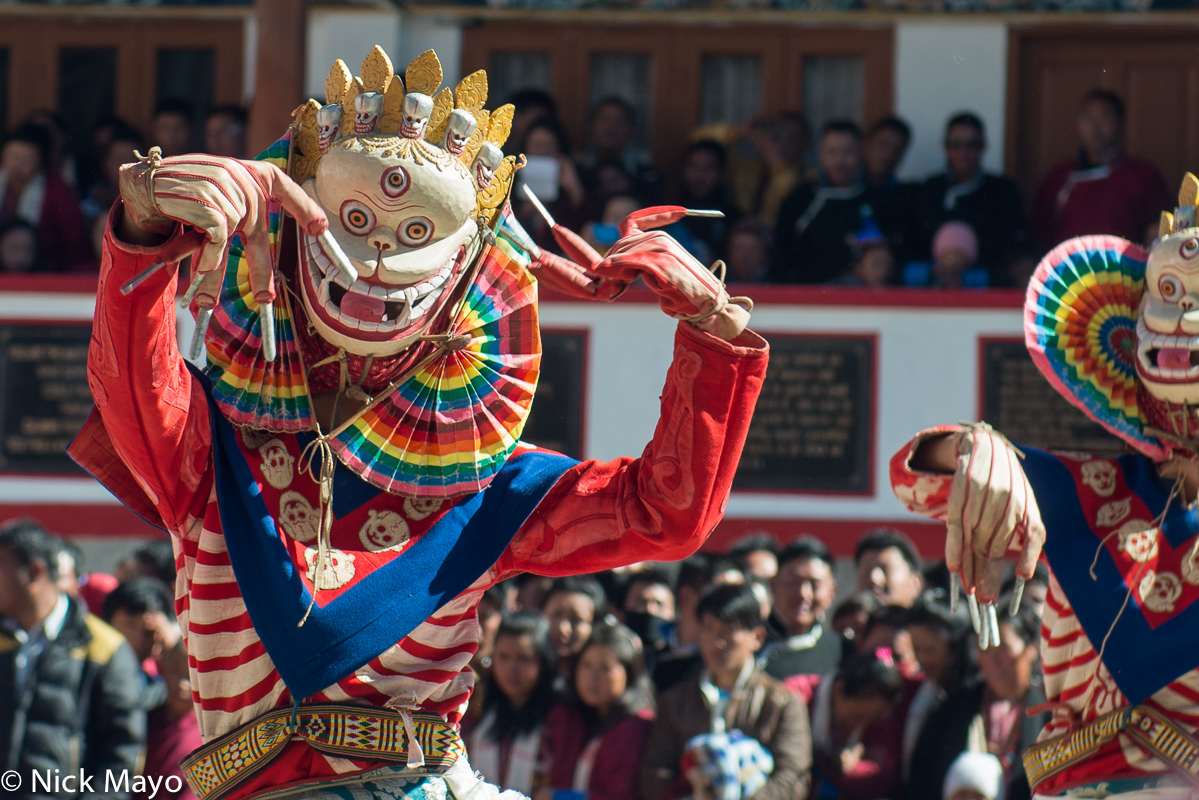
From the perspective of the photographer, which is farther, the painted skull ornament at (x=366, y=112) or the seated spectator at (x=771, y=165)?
the seated spectator at (x=771, y=165)

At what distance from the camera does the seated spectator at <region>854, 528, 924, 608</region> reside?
6.01m

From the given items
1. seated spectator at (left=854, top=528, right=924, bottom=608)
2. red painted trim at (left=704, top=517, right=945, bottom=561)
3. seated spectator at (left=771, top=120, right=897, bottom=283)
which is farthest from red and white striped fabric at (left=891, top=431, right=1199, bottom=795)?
seated spectator at (left=771, top=120, right=897, bottom=283)

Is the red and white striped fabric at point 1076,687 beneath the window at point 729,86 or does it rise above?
beneath

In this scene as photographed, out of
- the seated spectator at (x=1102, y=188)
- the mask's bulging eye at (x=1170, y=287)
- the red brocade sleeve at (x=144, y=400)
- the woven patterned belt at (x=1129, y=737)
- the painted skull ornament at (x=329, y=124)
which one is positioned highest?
the seated spectator at (x=1102, y=188)

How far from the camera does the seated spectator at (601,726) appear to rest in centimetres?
501

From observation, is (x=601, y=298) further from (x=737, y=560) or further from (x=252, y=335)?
(x=737, y=560)

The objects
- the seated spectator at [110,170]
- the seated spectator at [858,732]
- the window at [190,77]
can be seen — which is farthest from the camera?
the window at [190,77]

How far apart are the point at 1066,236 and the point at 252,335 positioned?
19.1 feet

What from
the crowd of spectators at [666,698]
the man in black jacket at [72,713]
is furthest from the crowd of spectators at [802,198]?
the man in black jacket at [72,713]

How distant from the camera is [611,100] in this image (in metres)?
8.38

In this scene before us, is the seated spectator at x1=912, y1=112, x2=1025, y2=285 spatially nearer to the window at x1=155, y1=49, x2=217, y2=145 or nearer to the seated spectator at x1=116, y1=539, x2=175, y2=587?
the seated spectator at x1=116, y1=539, x2=175, y2=587

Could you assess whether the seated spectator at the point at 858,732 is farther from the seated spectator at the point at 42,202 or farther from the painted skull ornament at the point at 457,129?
the seated spectator at the point at 42,202

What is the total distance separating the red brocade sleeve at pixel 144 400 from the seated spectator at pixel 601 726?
2392 millimetres

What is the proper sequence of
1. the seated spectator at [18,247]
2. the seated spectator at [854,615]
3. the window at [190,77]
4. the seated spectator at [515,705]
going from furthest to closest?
the window at [190,77] → the seated spectator at [18,247] → the seated spectator at [854,615] → the seated spectator at [515,705]
